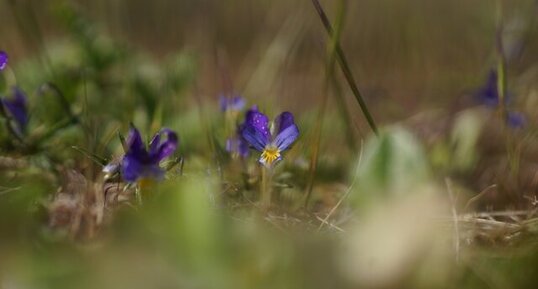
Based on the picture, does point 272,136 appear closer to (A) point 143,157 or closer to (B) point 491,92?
(A) point 143,157

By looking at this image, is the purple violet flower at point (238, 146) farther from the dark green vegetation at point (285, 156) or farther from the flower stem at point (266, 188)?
A: the flower stem at point (266, 188)

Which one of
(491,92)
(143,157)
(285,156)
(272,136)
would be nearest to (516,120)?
Result: (491,92)

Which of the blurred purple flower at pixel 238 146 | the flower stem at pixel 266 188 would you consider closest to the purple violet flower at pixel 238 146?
the blurred purple flower at pixel 238 146

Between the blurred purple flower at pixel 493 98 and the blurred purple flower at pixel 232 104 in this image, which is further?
the blurred purple flower at pixel 493 98

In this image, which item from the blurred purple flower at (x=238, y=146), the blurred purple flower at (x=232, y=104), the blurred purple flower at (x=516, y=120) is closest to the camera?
the blurred purple flower at (x=238, y=146)

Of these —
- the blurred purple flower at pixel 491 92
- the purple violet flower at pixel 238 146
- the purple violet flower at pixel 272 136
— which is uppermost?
the blurred purple flower at pixel 491 92

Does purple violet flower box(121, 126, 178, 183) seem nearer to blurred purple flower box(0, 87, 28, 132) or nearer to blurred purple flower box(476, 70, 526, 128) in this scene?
blurred purple flower box(0, 87, 28, 132)
